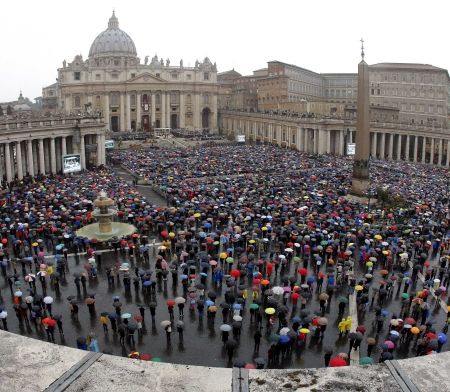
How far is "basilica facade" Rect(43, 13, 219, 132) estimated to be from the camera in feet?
364

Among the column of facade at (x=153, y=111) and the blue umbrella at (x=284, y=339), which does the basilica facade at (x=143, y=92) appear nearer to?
the column of facade at (x=153, y=111)

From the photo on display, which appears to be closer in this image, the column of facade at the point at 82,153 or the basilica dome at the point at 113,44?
the column of facade at the point at 82,153

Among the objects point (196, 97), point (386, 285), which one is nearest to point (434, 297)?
point (386, 285)

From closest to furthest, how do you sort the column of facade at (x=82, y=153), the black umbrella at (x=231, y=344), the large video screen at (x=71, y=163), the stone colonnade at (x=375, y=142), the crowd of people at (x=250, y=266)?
1. the black umbrella at (x=231, y=344)
2. the crowd of people at (x=250, y=266)
3. the large video screen at (x=71, y=163)
4. the column of facade at (x=82, y=153)
5. the stone colonnade at (x=375, y=142)

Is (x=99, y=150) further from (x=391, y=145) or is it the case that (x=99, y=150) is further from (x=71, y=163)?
(x=391, y=145)

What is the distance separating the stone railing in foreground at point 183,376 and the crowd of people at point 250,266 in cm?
844

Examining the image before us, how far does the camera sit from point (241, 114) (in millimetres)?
107500

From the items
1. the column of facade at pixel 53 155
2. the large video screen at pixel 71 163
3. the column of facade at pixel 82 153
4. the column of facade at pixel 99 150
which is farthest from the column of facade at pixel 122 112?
the large video screen at pixel 71 163

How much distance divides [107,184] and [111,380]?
1592 inches

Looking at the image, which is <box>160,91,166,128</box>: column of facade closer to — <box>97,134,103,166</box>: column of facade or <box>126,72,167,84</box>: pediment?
<box>126,72,167,84</box>: pediment

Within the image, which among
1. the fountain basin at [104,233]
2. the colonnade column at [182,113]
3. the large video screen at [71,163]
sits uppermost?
the colonnade column at [182,113]

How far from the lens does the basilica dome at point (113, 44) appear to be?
139 m

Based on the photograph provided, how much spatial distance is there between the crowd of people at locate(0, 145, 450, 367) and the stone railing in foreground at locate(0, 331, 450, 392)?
8439 millimetres

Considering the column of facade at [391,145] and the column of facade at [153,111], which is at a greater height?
the column of facade at [153,111]
